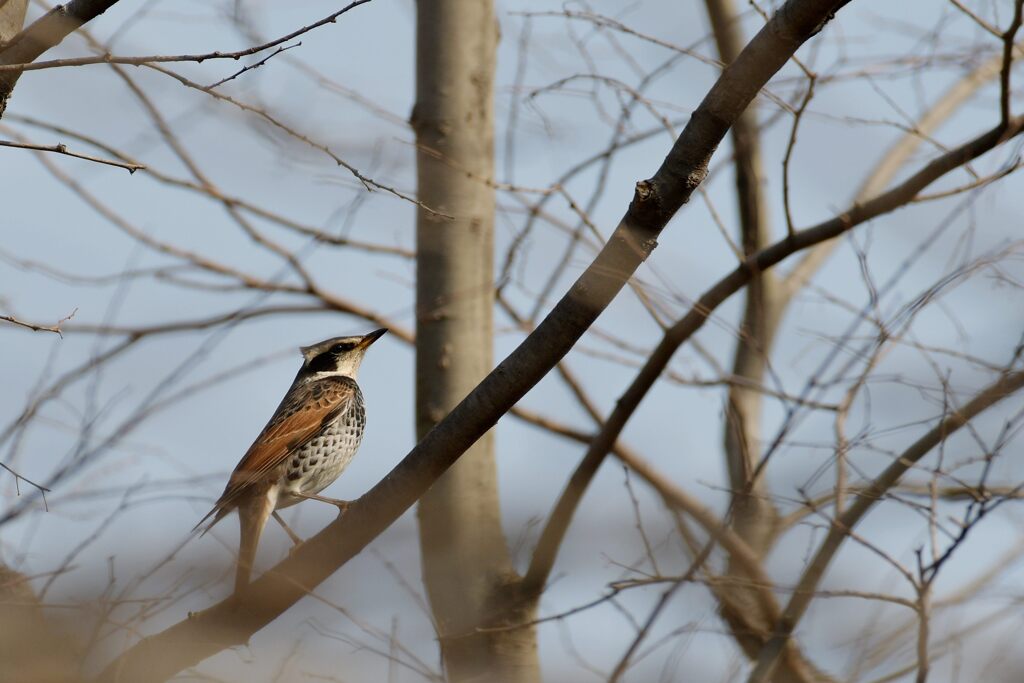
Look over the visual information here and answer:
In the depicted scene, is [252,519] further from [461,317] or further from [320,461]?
[461,317]

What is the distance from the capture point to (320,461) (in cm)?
798

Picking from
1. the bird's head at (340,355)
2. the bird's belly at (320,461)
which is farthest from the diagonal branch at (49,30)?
the bird's head at (340,355)

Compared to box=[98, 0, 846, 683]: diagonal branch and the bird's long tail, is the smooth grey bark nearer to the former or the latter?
the bird's long tail

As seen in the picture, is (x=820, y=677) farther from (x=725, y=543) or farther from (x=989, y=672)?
(x=989, y=672)

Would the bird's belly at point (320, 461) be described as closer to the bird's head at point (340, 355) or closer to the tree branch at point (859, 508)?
the bird's head at point (340, 355)

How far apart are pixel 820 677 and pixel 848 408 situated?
1.56 metres

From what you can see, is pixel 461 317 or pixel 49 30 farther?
pixel 461 317

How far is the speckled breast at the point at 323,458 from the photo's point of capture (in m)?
7.80

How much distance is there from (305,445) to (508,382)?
3942 mm

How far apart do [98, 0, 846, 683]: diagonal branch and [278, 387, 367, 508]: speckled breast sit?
2667 millimetres

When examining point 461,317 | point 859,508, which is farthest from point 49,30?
point 859,508

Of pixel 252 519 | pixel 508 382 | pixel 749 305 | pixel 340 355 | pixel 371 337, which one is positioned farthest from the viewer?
pixel 749 305

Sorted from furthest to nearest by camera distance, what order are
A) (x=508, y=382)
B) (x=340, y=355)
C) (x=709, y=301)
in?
1. (x=340, y=355)
2. (x=709, y=301)
3. (x=508, y=382)

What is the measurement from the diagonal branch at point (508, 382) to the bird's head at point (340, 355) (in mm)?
4108
